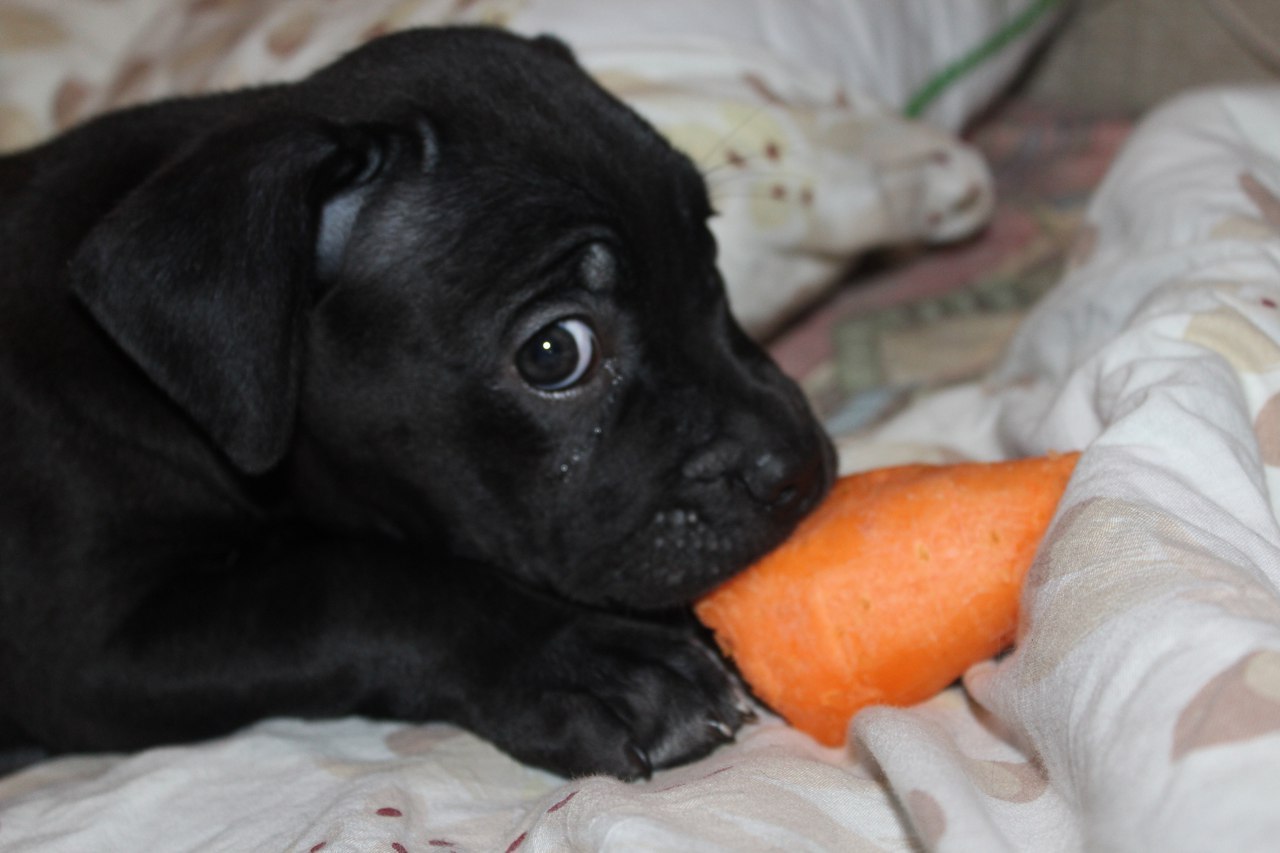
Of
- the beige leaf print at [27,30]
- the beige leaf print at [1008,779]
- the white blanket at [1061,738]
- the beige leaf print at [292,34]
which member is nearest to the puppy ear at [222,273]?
the white blanket at [1061,738]

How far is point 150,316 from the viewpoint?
6.52ft

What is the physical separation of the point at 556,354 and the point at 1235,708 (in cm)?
117

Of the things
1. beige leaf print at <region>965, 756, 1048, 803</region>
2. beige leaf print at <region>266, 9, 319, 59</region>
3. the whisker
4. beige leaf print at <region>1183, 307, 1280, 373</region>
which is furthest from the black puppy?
beige leaf print at <region>266, 9, 319, 59</region>

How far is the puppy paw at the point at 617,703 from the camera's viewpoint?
78.2 inches

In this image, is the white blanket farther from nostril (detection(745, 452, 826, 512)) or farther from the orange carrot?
nostril (detection(745, 452, 826, 512))

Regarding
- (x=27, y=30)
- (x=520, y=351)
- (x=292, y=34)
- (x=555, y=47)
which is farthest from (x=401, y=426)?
(x=27, y=30)

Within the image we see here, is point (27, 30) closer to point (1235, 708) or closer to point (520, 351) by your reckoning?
point (520, 351)

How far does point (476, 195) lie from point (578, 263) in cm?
21

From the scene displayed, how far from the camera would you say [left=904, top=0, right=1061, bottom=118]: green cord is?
4.22m

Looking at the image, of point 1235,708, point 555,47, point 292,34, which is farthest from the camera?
point 292,34

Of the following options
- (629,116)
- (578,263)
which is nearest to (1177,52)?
(629,116)

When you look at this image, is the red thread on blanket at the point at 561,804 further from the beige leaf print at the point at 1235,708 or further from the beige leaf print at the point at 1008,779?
the beige leaf print at the point at 1235,708

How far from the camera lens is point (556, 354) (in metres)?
2.13

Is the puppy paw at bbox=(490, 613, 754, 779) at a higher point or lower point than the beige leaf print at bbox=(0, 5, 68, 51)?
lower
